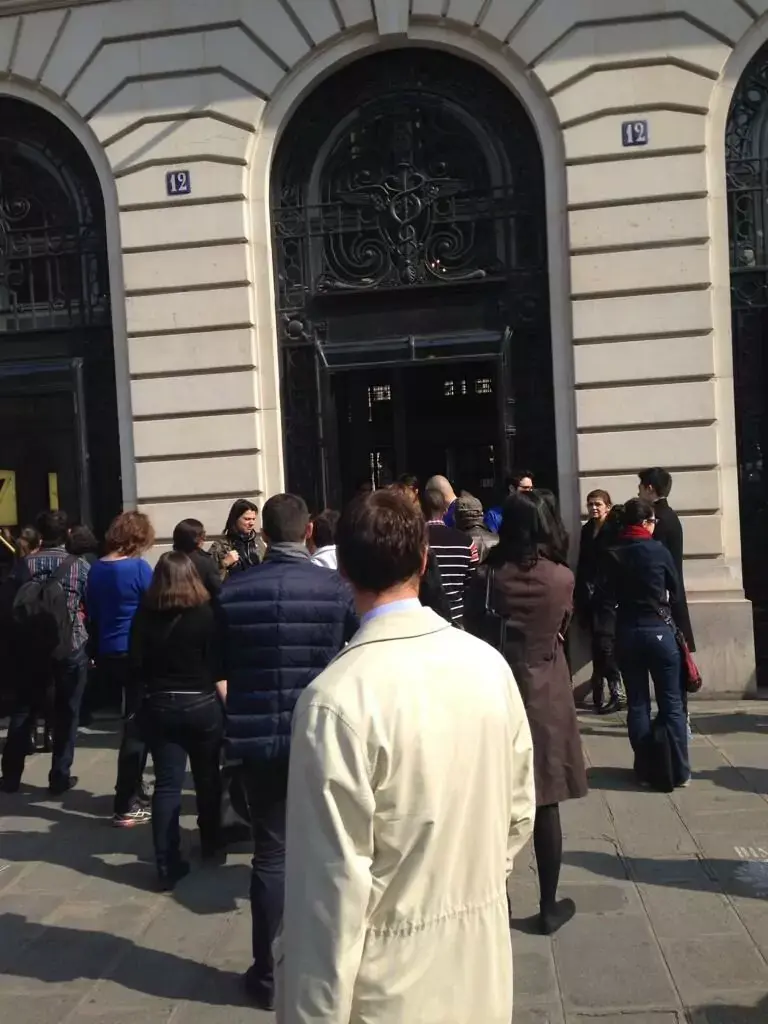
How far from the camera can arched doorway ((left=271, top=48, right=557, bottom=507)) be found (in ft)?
32.0

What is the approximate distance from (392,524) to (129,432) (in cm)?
Answer: 821

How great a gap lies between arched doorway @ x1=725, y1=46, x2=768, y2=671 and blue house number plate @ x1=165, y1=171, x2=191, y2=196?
508 centimetres

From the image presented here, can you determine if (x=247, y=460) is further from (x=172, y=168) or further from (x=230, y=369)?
(x=172, y=168)

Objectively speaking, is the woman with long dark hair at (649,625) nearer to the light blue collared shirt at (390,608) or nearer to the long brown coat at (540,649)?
the long brown coat at (540,649)

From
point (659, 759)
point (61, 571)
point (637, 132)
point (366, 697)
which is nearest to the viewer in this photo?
point (366, 697)

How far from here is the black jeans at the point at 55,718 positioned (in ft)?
23.1

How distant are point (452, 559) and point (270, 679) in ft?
8.20

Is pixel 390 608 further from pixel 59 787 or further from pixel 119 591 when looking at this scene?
pixel 59 787

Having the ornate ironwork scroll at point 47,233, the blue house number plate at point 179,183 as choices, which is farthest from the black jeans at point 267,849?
the ornate ironwork scroll at point 47,233

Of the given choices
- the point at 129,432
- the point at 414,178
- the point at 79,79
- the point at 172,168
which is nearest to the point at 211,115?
the point at 172,168

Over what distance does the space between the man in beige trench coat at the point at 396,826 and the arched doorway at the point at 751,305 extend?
7.87 m

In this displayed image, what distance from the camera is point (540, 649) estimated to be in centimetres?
457

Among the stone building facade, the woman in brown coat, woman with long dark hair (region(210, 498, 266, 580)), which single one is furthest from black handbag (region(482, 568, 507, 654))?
the stone building facade

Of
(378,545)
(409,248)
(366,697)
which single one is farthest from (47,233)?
(366,697)
